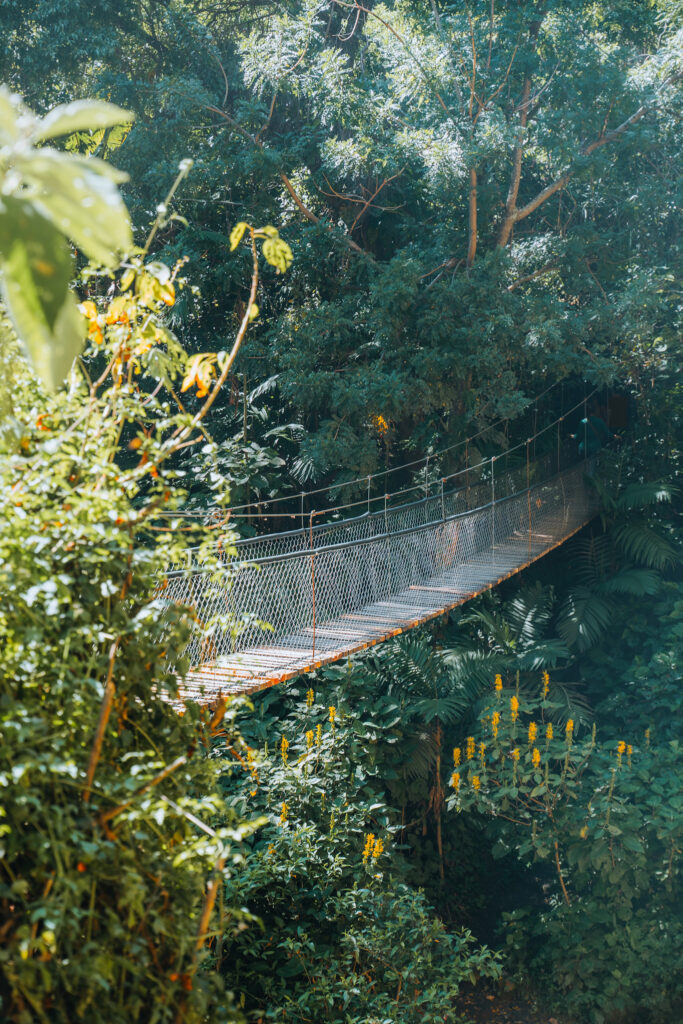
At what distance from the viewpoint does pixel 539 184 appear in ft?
24.6

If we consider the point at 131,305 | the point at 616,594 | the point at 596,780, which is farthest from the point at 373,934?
the point at 616,594

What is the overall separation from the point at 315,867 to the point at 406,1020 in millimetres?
681

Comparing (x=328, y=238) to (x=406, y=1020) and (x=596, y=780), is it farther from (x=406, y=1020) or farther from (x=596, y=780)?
(x=406, y=1020)

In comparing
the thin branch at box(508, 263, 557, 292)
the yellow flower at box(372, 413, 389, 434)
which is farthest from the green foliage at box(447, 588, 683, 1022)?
the thin branch at box(508, 263, 557, 292)

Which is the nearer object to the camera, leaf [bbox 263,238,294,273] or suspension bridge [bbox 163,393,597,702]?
leaf [bbox 263,238,294,273]

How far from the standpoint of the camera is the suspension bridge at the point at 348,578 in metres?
2.88

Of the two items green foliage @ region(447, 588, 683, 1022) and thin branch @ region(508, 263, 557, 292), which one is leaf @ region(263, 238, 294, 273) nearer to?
green foliage @ region(447, 588, 683, 1022)

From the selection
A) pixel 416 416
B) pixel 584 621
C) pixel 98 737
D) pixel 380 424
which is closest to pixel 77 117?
pixel 98 737

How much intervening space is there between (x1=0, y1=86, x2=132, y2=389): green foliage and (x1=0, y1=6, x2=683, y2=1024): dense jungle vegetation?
0.79 meters

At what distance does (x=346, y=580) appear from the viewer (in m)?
4.18

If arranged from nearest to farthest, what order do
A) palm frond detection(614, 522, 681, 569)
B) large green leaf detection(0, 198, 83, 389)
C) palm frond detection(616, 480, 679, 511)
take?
1. large green leaf detection(0, 198, 83, 389)
2. palm frond detection(614, 522, 681, 569)
3. palm frond detection(616, 480, 679, 511)

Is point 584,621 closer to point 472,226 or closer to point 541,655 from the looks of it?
point 541,655

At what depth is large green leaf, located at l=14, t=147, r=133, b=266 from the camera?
2.13 ft

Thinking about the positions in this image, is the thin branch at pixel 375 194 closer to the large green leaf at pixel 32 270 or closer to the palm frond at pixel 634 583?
the palm frond at pixel 634 583
